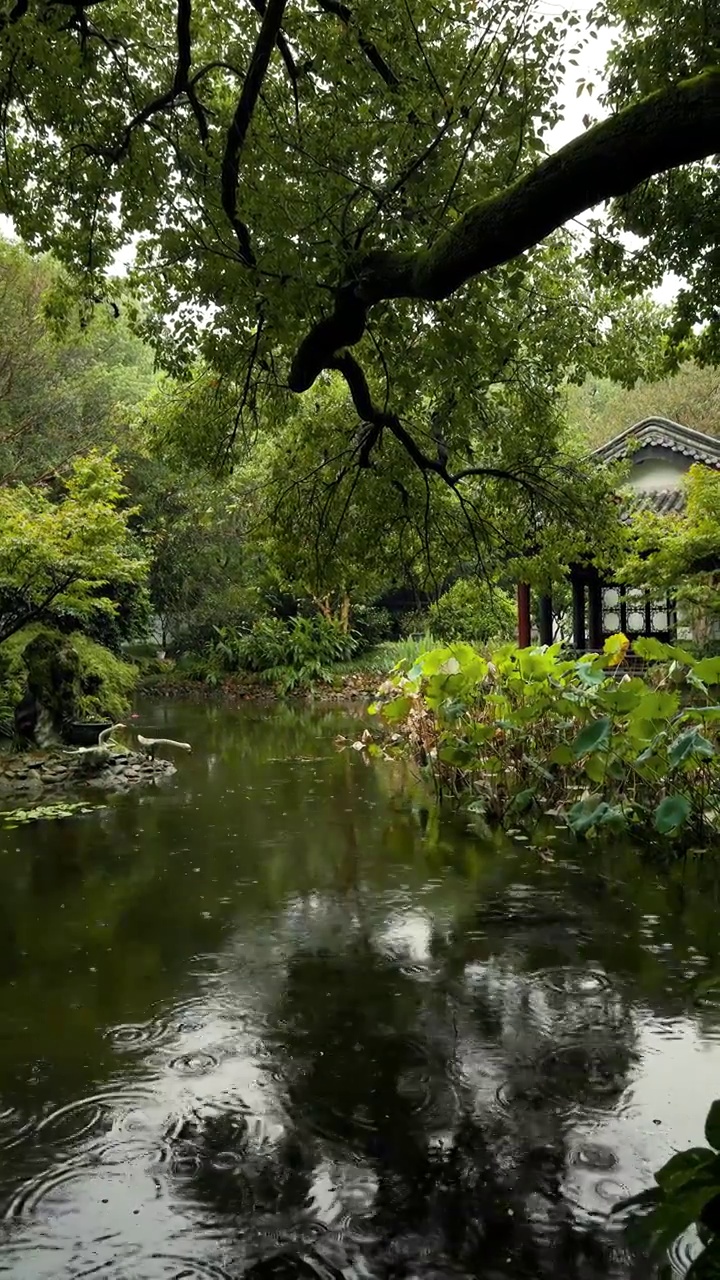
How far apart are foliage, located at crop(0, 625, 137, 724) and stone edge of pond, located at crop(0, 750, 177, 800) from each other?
80 centimetres

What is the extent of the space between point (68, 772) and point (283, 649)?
12.5m

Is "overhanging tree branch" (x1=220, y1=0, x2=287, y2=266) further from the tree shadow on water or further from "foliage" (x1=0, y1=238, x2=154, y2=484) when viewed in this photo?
"foliage" (x1=0, y1=238, x2=154, y2=484)

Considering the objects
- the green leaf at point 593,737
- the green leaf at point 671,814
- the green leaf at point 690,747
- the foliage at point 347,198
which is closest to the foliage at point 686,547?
the foliage at point 347,198

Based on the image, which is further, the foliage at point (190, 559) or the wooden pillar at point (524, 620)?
the foliage at point (190, 559)

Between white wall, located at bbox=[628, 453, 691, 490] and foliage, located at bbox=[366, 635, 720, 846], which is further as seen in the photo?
white wall, located at bbox=[628, 453, 691, 490]

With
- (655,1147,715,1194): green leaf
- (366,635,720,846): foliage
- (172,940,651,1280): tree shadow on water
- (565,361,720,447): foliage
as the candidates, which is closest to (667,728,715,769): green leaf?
(366,635,720,846): foliage

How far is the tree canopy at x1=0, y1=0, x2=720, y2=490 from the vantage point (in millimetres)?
3367

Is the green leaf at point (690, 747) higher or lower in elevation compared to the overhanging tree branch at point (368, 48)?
lower

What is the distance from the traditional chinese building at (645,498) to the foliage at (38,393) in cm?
868

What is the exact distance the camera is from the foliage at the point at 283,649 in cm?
2297

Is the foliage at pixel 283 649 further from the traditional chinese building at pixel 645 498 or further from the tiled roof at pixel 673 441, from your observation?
the tiled roof at pixel 673 441

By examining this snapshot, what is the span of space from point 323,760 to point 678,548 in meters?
5.19

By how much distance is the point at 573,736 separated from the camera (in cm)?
853

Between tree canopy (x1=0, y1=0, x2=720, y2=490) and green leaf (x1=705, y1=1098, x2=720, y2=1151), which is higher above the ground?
tree canopy (x1=0, y1=0, x2=720, y2=490)
